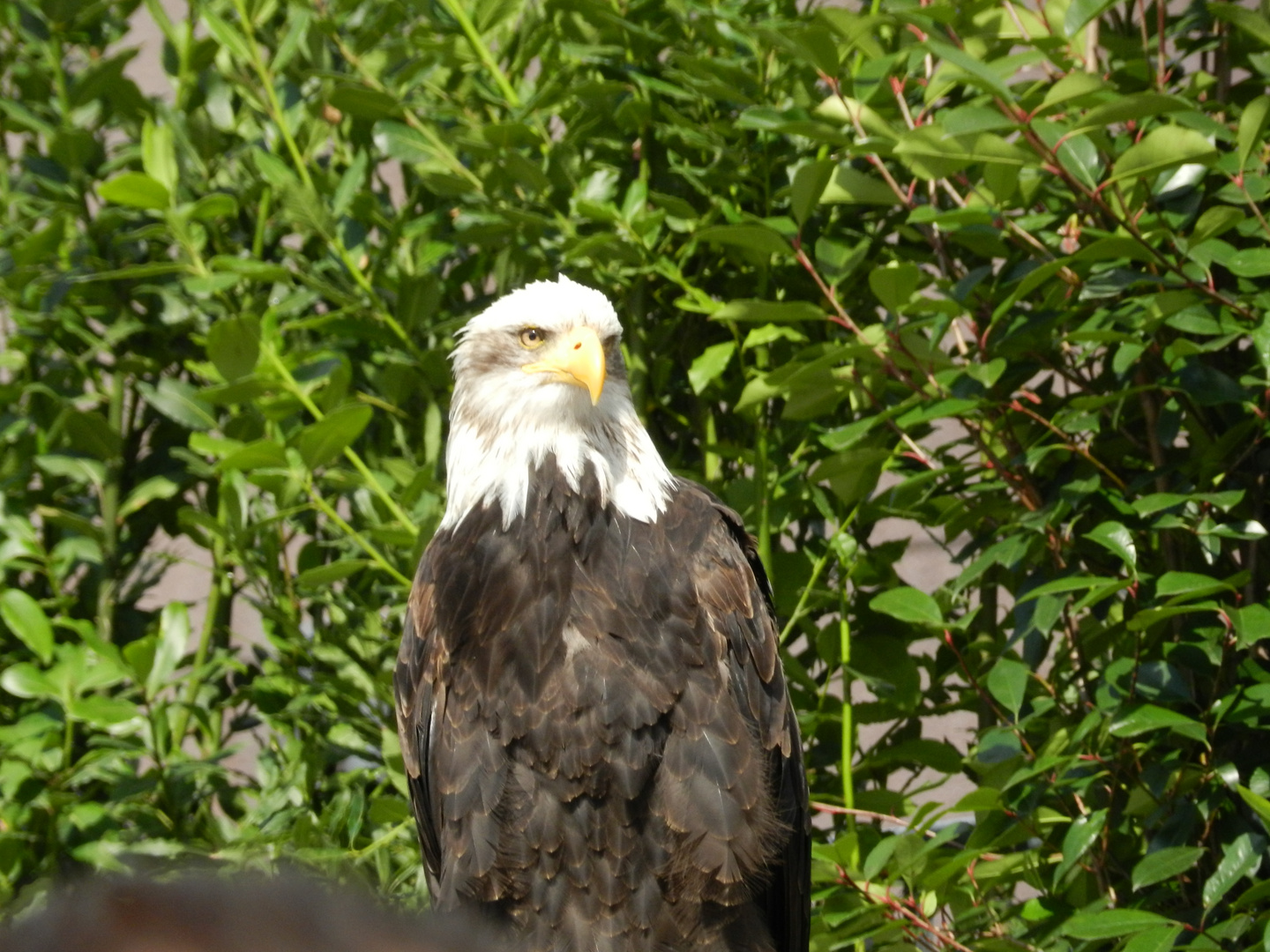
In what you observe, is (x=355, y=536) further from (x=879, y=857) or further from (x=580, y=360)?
(x=879, y=857)

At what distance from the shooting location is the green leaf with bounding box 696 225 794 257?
1.88 metres

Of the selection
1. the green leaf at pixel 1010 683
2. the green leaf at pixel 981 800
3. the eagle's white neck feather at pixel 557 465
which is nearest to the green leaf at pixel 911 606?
the green leaf at pixel 1010 683

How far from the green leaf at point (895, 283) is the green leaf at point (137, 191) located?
3.80 ft

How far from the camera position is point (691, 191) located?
7.20ft

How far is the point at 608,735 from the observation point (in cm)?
183

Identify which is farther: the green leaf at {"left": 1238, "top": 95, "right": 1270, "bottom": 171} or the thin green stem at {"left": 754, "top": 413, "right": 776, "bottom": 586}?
the thin green stem at {"left": 754, "top": 413, "right": 776, "bottom": 586}

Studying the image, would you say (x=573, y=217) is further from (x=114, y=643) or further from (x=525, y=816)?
(x=114, y=643)

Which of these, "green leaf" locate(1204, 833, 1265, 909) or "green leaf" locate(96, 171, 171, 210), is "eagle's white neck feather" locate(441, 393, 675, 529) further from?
"green leaf" locate(1204, 833, 1265, 909)

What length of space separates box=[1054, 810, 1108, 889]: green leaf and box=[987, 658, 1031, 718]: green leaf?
0.51 ft

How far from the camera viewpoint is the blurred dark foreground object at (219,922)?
0.44 metres

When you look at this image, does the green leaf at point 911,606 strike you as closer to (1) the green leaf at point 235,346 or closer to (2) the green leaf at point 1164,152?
(2) the green leaf at point 1164,152

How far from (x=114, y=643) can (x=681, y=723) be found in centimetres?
126

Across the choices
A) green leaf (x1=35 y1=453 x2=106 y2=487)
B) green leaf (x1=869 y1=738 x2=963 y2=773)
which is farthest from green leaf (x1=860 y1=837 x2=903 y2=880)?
green leaf (x1=35 y1=453 x2=106 y2=487)

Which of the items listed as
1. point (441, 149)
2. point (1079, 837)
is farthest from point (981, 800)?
point (441, 149)
